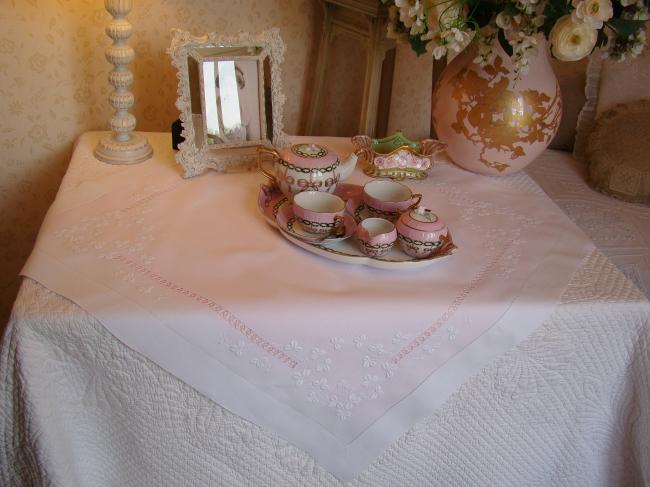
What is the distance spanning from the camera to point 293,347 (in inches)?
33.3

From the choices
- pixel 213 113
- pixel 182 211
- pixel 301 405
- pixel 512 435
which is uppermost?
pixel 213 113

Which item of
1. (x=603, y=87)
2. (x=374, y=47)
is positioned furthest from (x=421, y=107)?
(x=603, y=87)

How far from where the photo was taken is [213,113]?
3.86 feet

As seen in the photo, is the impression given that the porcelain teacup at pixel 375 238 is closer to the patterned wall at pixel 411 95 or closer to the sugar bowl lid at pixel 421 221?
the sugar bowl lid at pixel 421 221

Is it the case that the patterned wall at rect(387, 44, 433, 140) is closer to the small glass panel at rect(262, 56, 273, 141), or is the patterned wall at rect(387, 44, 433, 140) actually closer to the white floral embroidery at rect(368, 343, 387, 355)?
the small glass panel at rect(262, 56, 273, 141)

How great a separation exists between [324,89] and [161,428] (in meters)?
1.16

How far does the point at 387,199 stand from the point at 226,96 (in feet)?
1.24

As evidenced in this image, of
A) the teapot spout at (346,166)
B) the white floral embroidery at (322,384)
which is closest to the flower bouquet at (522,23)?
the teapot spout at (346,166)

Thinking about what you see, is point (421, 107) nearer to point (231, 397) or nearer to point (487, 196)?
point (487, 196)

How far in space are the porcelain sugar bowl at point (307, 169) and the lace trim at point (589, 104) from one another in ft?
3.21

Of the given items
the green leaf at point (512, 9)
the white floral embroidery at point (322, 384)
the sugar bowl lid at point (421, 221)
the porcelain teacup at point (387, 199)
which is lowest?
the white floral embroidery at point (322, 384)

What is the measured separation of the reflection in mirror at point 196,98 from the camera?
1.14 meters

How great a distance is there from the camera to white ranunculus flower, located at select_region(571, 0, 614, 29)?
976 millimetres

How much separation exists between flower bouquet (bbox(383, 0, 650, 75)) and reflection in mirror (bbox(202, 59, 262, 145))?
325mm
